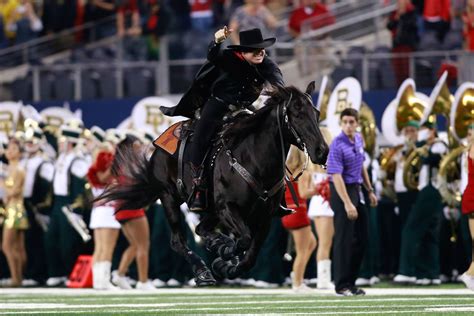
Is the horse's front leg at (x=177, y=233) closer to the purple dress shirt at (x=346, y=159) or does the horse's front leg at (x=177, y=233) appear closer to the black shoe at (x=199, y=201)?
the black shoe at (x=199, y=201)

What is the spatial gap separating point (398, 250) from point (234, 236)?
7608mm

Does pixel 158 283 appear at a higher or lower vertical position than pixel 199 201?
lower

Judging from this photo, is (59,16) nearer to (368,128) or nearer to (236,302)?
(368,128)

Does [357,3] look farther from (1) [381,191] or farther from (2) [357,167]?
(2) [357,167]

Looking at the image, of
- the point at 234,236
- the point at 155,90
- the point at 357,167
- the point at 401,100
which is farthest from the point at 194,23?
the point at 234,236

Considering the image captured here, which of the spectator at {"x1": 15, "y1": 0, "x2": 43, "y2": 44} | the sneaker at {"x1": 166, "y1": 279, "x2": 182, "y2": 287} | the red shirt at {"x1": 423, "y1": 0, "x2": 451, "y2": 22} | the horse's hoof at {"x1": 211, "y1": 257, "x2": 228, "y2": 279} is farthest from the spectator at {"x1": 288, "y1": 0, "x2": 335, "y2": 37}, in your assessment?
the horse's hoof at {"x1": 211, "y1": 257, "x2": 228, "y2": 279}

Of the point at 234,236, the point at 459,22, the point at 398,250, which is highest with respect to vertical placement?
the point at 459,22

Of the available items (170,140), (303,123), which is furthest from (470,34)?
(303,123)

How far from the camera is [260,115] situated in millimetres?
13852

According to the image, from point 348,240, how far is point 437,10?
700cm

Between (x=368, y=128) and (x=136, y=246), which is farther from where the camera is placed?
(x=136, y=246)

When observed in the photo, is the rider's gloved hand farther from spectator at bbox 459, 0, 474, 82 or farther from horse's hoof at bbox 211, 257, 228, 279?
spectator at bbox 459, 0, 474, 82

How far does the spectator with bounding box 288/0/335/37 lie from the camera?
23797mm

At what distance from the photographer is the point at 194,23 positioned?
1041 inches
